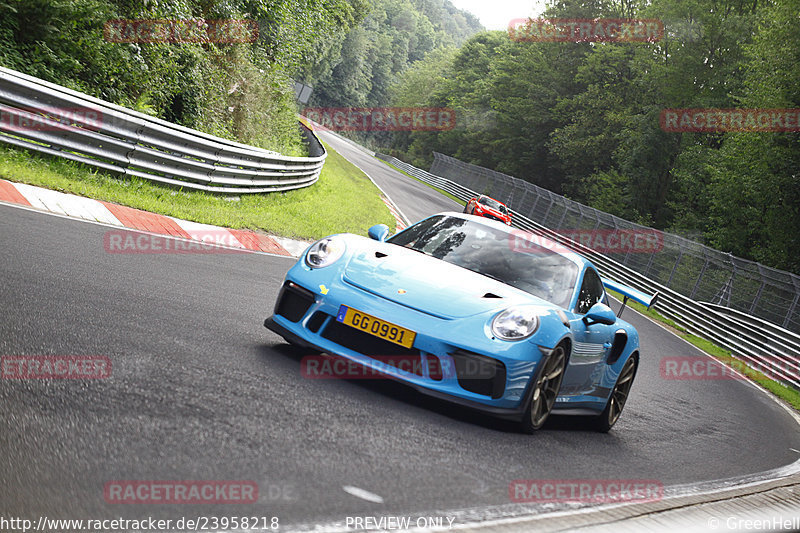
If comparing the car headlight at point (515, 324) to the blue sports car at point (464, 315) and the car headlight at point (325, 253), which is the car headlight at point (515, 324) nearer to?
the blue sports car at point (464, 315)

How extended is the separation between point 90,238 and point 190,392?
487 cm

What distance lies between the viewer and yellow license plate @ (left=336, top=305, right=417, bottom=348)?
16.7 feet

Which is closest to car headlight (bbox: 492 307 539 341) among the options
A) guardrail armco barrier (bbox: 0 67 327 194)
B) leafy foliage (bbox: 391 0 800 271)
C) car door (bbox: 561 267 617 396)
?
car door (bbox: 561 267 617 396)

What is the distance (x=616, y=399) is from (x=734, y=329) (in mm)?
15090

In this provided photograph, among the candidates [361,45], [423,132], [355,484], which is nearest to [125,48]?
[355,484]

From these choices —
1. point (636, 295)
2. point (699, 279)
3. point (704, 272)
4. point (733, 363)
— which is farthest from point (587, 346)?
point (699, 279)

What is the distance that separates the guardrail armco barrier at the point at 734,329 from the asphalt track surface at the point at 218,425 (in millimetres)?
10530

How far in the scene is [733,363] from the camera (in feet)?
63.2

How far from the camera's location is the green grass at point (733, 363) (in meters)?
15.7

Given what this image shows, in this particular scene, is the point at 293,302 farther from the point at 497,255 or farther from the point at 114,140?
the point at 114,140

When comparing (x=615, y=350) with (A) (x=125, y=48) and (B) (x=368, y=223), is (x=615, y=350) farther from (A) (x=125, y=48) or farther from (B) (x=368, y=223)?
(B) (x=368, y=223)

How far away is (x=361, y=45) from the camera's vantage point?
112 metres

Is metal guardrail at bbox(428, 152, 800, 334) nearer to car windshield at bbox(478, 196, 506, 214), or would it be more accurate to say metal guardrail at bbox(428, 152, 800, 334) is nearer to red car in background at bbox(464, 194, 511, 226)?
car windshield at bbox(478, 196, 506, 214)

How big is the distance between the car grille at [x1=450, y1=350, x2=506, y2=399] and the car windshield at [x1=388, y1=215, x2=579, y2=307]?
45.8 inches
